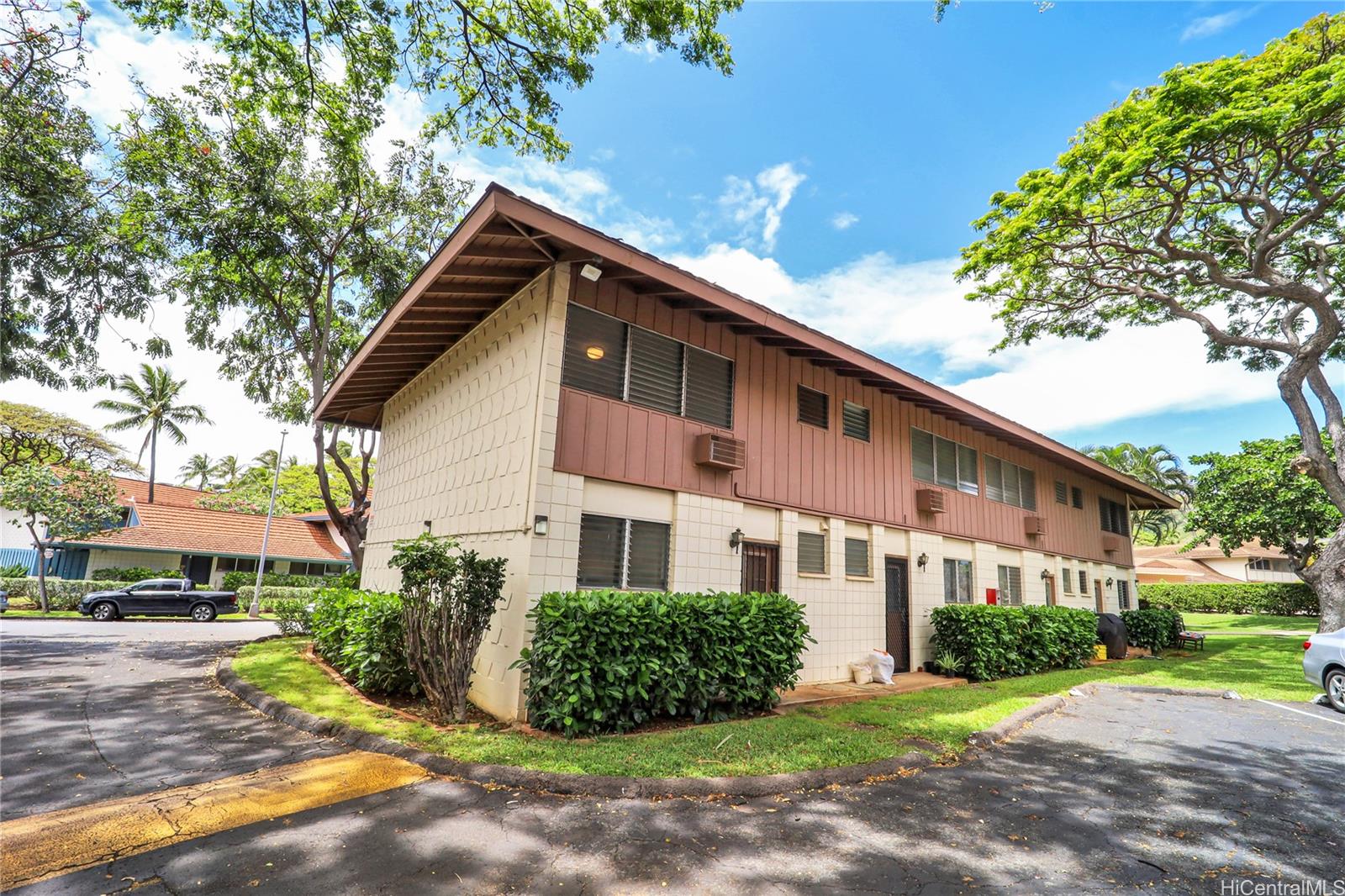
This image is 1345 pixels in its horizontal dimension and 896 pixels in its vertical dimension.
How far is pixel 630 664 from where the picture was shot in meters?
5.87

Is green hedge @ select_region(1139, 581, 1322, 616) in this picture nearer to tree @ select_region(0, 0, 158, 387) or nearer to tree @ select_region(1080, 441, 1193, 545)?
tree @ select_region(1080, 441, 1193, 545)

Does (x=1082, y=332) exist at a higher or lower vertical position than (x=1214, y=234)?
lower

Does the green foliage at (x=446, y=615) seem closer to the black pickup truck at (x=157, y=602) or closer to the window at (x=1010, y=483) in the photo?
the window at (x=1010, y=483)

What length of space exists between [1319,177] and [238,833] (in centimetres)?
1950

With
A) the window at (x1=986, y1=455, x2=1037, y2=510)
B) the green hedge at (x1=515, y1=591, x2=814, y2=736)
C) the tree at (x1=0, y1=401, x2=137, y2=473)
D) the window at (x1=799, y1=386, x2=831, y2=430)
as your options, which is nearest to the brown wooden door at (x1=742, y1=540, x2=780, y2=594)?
the green hedge at (x1=515, y1=591, x2=814, y2=736)

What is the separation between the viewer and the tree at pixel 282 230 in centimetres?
1277

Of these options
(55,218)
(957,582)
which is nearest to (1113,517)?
(957,582)

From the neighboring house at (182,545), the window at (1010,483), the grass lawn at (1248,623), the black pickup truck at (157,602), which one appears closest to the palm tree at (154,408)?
the neighboring house at (182,545)

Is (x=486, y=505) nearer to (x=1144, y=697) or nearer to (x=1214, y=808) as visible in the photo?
(x=1214, y=808)

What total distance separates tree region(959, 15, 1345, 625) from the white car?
8.19 meters

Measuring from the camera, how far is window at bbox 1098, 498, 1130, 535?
18.7 meters

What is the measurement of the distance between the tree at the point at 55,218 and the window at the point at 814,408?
40.5ft

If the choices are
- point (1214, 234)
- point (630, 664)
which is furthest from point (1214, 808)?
point (1214, 234)

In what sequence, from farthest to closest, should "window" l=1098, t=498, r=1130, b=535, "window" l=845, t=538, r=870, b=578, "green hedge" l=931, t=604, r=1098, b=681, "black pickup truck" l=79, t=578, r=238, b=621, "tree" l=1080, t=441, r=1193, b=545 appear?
"tree" l=1080, t=441, r=1193, b=545 < "window" l=1098, t=498, r=1130, b=535 < "black pickup truck" l=79, t=578, r=238, b=621 < "green hedge" l=931, t=604, r=1098, b=681 < "window" l=845, t=538, r=870, b=578
